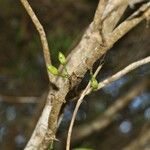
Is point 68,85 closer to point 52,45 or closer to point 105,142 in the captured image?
point 52,45

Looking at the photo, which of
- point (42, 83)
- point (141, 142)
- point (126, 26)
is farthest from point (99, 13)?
point (42, 83)

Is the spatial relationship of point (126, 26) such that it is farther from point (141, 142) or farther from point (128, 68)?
point (141, 142)

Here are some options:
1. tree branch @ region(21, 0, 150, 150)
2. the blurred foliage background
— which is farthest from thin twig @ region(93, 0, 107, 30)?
the blurred foliage background

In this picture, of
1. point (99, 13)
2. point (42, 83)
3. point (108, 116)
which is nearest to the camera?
point (99, 13)

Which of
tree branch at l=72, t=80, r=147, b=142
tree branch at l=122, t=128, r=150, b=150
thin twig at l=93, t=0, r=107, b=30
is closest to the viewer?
thin twig at l=93, t=0, r=107, b=30

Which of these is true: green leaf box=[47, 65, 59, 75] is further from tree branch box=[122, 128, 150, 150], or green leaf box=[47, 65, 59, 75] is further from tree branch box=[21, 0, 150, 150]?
tree branch box=[122, 128, 150, 150]

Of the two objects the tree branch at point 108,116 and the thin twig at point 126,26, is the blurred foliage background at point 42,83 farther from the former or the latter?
the thin twig at point 126,26

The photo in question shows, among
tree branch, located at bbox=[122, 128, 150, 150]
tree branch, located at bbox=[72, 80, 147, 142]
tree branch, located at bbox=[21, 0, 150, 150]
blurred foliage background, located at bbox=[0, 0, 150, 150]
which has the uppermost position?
blurred foliage background, located at bbox=[0, 0, 150, 150]

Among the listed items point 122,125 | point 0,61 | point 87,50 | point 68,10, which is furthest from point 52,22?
point 87,50
